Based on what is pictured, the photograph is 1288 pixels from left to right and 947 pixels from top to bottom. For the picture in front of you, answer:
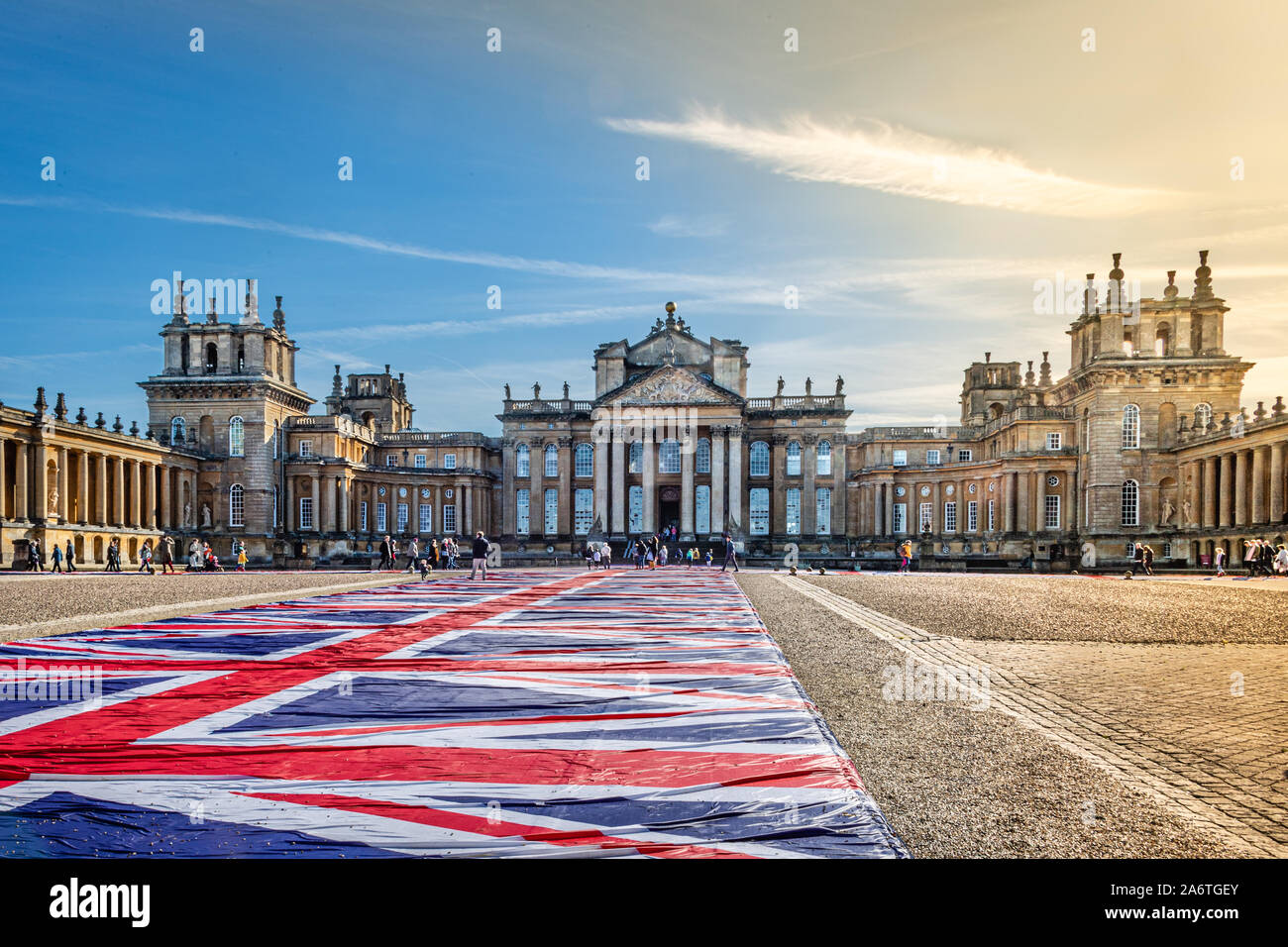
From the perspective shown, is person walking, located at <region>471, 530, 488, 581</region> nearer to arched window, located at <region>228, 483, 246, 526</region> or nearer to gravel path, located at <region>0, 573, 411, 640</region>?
gravel path, located at <region>0, 573, 411, 640</region>

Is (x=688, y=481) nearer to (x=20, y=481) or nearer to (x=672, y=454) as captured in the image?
(x=672, y=454)

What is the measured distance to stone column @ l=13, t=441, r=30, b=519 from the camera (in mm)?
41500

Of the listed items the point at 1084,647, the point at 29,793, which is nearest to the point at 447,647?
the point at 29,793

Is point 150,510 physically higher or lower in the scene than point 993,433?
lower

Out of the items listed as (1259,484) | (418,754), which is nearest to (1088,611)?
(418,754)

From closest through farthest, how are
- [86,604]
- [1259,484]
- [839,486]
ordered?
[86,604]
[1259,484]
[839,486]

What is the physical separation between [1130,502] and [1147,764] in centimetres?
5289

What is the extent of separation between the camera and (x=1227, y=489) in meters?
45.4

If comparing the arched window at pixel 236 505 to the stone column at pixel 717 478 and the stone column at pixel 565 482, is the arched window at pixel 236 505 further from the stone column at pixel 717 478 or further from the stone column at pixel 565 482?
the stone column at pixel 717 478

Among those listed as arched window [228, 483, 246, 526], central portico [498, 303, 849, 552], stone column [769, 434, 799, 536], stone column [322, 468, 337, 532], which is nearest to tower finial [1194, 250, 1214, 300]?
central portico [498, 303, 849, 552]

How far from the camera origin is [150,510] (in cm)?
5184

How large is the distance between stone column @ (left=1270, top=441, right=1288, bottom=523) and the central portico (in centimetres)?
2894
